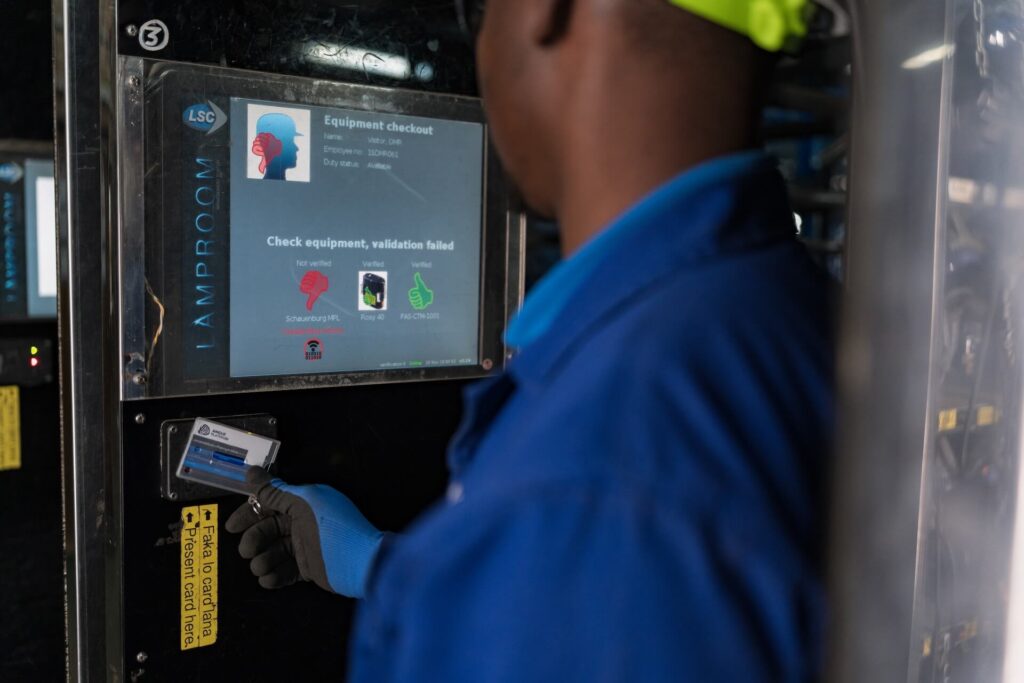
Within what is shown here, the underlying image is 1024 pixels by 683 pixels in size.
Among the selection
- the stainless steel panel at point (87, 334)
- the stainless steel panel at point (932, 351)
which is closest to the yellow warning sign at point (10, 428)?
the stainless steel panel at point (87, 334)

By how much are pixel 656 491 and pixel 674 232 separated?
Result: 0.22m

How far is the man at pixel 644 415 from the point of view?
1.78 feet

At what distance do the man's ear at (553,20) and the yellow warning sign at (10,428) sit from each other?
1.68m

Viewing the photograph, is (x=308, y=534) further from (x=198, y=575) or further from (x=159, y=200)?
(x=159, y=200)

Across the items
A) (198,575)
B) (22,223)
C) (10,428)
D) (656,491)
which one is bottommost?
(198,575)

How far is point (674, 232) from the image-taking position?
2.27 feet

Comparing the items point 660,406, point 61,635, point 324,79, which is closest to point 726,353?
point 660,406

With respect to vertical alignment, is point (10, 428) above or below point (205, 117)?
below

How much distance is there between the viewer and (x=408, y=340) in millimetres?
1822

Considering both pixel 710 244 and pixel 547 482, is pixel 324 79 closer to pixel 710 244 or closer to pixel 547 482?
pixel 710 244

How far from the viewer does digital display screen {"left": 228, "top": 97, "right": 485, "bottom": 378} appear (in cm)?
162

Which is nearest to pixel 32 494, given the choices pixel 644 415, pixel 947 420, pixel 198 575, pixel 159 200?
pixel 198 575

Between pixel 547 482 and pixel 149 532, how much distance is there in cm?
120

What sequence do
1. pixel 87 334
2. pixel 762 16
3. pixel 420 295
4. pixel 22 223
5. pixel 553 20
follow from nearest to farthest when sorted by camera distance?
pixel 762 16 < pixel 553 20 < pixel 87 334 < pixel 420 295 < pixel 22 223
